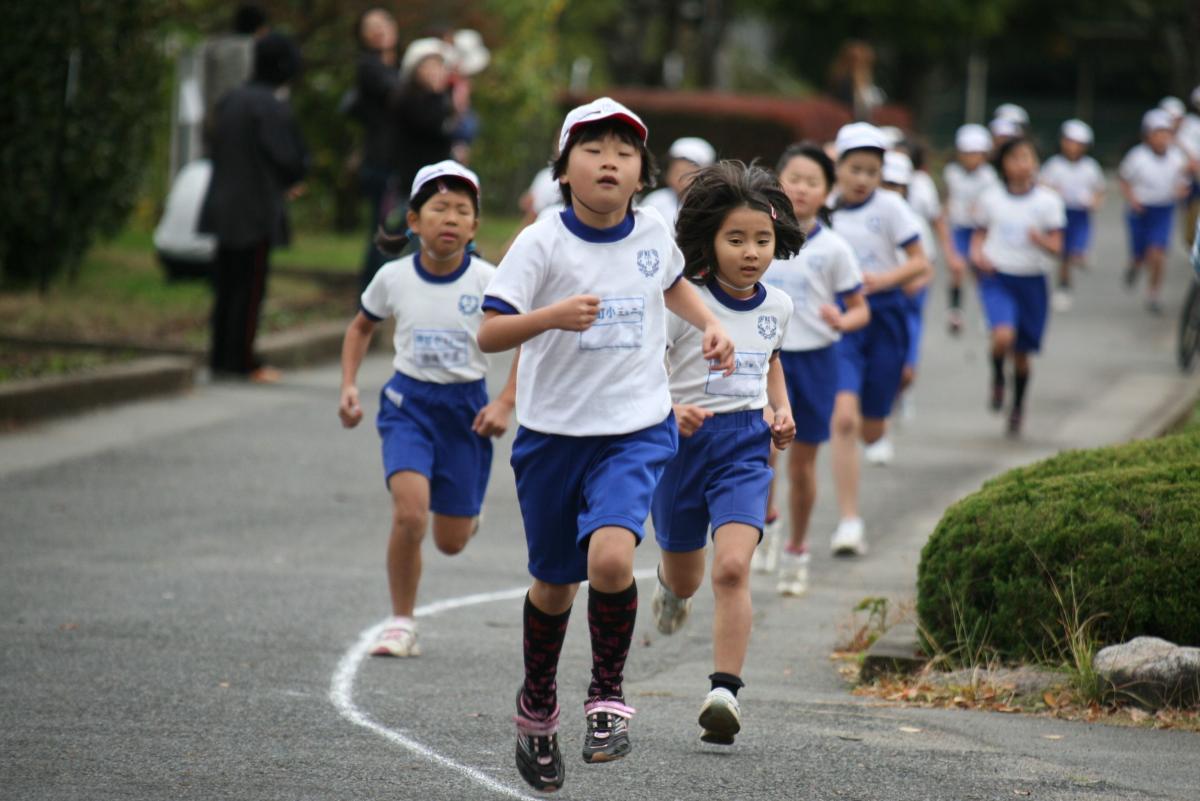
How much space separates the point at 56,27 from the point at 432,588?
8.18 meters

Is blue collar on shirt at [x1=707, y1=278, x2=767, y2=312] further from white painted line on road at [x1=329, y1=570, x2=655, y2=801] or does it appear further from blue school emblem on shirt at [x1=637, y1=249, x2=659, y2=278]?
white painted line on road at [x1=329, y1=570, x2=655, y2=801]

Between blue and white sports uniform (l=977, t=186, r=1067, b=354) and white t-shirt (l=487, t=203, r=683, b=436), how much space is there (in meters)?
8.44

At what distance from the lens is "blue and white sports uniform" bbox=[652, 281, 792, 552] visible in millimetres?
6035

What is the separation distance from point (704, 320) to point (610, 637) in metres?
0.95

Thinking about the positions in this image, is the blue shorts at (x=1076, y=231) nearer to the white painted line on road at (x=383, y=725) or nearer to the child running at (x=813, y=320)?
the child running at (x=813, y=320)

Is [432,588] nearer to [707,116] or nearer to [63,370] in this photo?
[63,370]

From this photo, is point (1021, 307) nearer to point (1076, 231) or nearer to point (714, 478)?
point (714, 478)

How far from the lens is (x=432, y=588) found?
837 cm

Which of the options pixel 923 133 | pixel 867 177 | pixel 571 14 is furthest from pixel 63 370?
pixel 923 133

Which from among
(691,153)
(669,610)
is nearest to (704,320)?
(669,610)

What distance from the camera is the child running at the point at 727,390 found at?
5957 millimetres

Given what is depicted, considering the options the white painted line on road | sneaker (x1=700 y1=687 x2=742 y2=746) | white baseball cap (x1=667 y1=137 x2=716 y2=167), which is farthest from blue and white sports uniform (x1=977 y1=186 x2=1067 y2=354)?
sneaker (x1=700 y1=687 x2=742 y2=746)

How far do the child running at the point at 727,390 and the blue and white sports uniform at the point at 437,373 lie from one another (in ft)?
3.54

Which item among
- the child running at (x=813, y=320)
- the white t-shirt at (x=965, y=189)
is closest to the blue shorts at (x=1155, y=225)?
the white t-shirt at (x=965, y=189)
